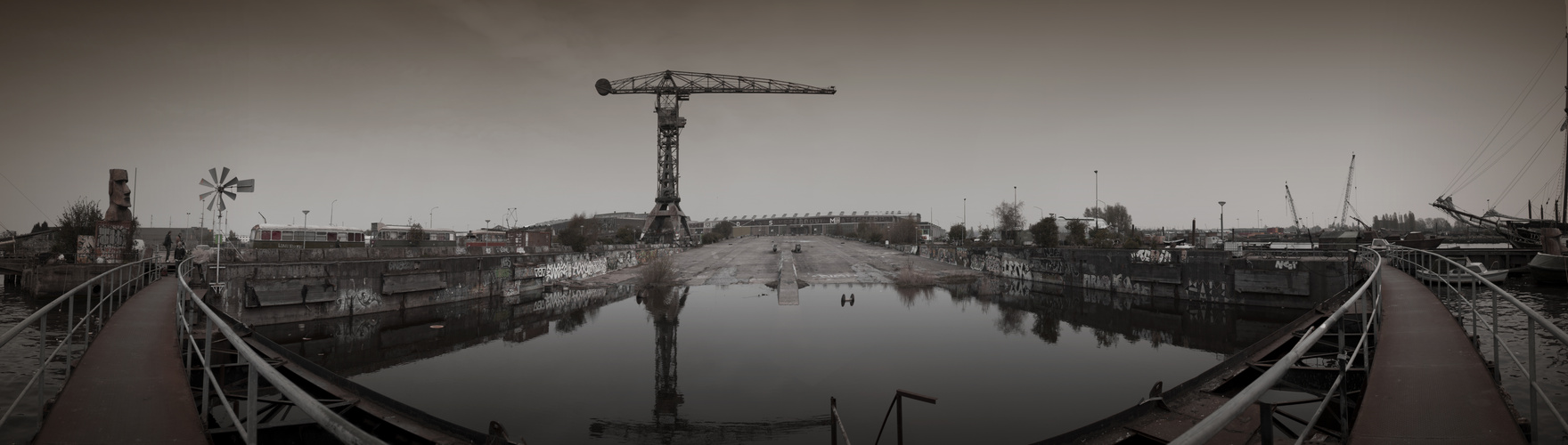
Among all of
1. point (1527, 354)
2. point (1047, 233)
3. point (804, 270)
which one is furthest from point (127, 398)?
point (1047, 233)

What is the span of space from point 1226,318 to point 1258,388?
24974 millimetres

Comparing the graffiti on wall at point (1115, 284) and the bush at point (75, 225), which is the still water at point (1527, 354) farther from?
the bush at point (75, 225)

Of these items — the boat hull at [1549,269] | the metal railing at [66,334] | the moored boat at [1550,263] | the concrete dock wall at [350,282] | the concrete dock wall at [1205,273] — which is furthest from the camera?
the moored boat at [1550,263]

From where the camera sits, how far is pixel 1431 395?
16.9ft

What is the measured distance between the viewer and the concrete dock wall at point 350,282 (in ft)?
67.1

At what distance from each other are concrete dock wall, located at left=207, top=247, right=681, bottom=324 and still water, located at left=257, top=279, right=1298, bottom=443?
0.89 meters

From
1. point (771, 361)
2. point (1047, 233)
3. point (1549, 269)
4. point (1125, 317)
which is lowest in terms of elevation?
point (771, 361)

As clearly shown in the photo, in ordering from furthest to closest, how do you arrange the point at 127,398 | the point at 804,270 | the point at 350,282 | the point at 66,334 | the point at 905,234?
1. the point at 905,234
2. the point at 804,270
3. the point at 350,282
4. the point at 66,334
5. the point at 127,398

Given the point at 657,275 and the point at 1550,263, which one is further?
the point at 657,275

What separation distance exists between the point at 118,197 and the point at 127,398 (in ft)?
104

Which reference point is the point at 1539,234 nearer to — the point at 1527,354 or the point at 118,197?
the point at 1527,354

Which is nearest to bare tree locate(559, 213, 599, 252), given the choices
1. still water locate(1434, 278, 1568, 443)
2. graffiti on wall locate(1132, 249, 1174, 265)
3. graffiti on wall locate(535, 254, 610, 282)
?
graffiti on wall locate(535, 254, 610, 282)

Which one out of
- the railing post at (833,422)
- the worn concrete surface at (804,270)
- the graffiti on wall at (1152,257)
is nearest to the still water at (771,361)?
the railing post at (833,422)

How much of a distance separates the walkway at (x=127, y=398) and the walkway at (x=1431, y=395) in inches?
385
